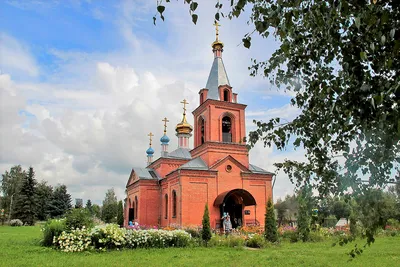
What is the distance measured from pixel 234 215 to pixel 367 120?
20.1m

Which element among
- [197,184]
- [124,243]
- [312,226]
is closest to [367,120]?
[312,226]

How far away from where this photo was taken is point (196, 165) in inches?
842

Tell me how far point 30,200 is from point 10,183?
1274 centimetres

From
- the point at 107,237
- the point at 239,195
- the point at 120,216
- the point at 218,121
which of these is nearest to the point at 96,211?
the point at 120,216

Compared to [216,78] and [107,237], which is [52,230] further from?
[216,78]

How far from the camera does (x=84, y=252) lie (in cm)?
1143

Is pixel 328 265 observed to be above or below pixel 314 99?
below

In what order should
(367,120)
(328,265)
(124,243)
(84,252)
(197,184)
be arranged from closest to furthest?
1. (367,120)
2. (328,265)
3. (84,252)
4. (124,243)
5. (197,184)

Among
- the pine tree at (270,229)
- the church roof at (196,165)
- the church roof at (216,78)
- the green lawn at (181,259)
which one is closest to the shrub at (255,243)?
the pine tree at (270,229)

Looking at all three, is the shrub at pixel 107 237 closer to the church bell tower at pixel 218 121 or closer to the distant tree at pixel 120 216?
the church bell tower at pixel 218 121

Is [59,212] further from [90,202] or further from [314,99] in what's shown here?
[314,99]

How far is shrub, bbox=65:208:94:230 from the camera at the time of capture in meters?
12.7

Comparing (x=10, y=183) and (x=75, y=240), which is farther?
(x=10, y=183)

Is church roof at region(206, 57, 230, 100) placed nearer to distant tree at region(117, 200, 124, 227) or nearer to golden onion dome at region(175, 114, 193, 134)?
golden onion dome at region(175, 114, 193, 134)
